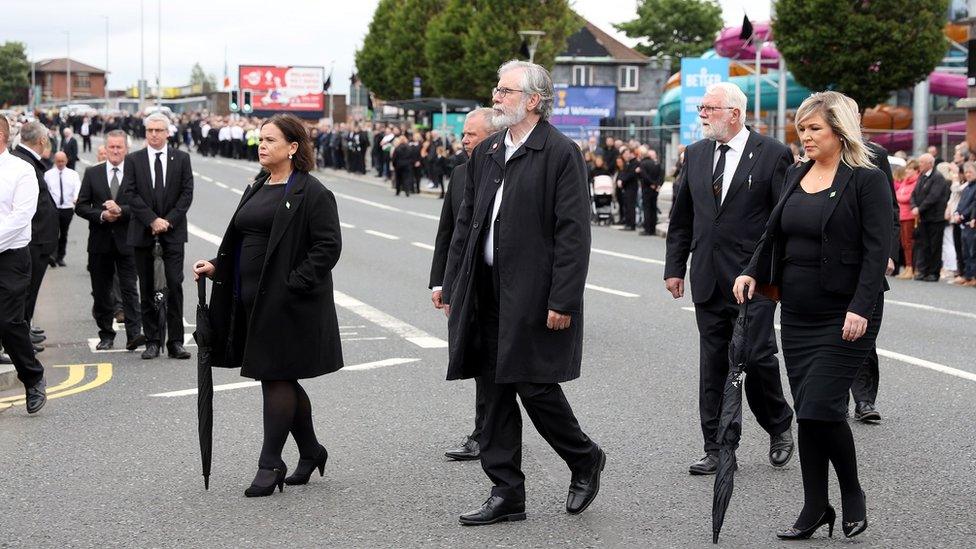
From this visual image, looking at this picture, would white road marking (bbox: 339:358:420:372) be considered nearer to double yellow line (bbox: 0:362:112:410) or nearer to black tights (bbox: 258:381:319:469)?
double yellow line (bbox: 0:362:112:410)

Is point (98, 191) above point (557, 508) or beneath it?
above

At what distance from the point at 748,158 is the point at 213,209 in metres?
26.4

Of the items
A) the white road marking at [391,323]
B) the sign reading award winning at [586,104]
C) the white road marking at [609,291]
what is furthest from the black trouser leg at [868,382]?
the sign reading award winning at [586,104]

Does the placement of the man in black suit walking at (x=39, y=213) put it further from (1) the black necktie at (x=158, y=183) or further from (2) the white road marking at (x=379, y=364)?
(2) the white road marking at (x=379, y=364)

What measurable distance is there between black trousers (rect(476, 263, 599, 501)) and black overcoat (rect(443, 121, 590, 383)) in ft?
0.29

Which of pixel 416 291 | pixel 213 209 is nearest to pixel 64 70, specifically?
pixel 213 209

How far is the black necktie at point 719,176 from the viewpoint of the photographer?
698 cm

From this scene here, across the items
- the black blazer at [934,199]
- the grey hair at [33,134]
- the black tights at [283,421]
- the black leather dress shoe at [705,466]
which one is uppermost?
the grey hair at [33,134]

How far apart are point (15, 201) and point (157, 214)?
2.67m

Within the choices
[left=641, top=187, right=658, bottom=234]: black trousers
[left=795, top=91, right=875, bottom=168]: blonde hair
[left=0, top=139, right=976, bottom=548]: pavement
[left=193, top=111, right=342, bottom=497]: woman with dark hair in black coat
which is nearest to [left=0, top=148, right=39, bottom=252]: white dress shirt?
[left=0, top=139, right=976, bottom=548]: pavement

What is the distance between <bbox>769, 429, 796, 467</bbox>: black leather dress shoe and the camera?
7.10 m

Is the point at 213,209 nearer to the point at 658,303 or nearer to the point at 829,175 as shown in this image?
the point at 658,303

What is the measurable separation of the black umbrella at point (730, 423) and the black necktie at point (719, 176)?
107cm

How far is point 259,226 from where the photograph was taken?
655 cm
